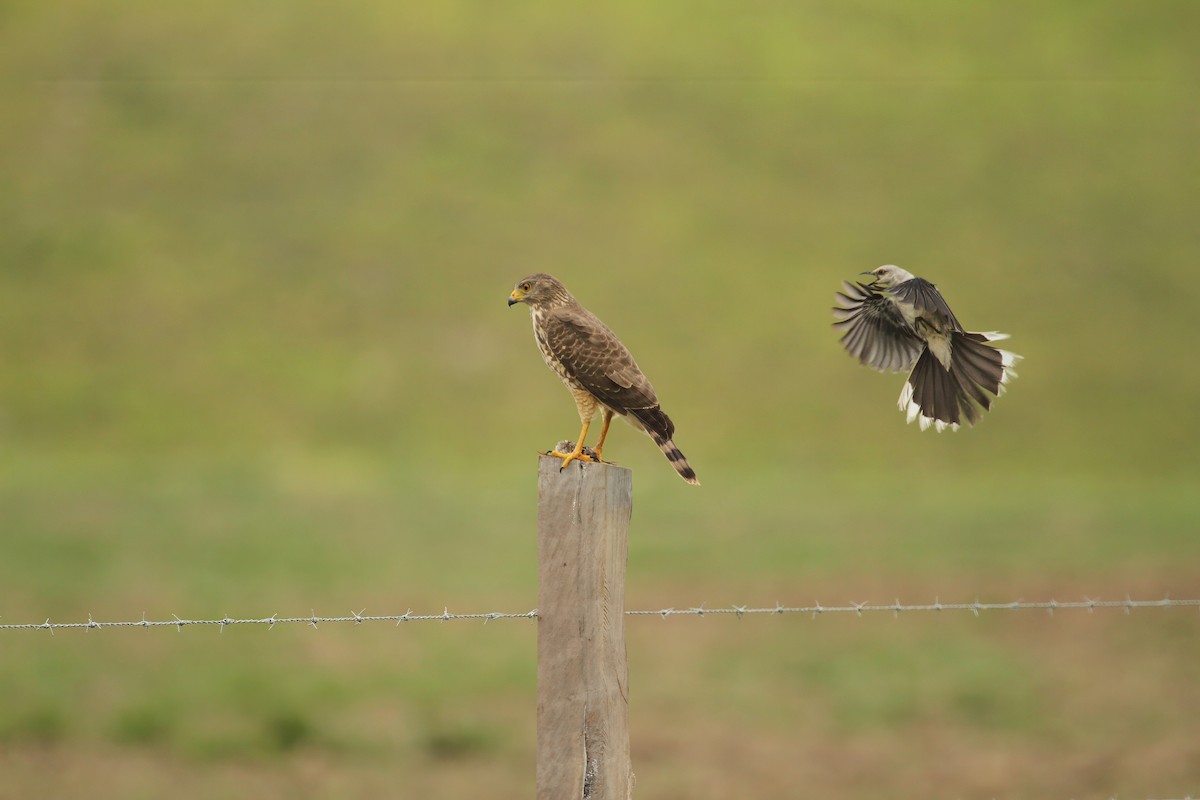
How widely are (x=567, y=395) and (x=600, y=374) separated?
2348cm

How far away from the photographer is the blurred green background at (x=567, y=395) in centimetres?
1212

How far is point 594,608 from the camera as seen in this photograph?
13.1 feet

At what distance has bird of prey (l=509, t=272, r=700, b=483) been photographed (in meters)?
5.55

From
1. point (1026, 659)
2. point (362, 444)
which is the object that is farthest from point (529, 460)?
point (1026, 659)

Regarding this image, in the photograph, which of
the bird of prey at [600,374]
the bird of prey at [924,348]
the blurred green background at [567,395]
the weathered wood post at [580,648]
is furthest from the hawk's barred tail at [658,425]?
the blurred green background at [567,395]

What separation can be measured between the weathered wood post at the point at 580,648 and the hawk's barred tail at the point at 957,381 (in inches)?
90.6

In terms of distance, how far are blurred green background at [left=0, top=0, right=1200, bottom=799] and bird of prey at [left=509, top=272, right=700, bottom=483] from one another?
5.41m

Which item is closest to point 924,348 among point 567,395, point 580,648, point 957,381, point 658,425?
point 957,381

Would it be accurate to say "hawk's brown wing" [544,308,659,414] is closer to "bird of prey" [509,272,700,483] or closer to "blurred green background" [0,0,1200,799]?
"bird of prey" [509,272,700,483]

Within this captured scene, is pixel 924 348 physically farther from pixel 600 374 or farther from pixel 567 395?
pixel 567 395

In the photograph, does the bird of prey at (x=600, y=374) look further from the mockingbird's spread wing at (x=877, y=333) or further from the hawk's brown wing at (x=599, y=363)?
the mockingbird's spread wing at (x=877, y=333)

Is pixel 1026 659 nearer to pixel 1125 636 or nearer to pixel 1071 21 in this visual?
pixel 1125 636

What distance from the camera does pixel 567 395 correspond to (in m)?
29.1

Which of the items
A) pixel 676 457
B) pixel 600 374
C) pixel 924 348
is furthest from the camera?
pixel 924 348
